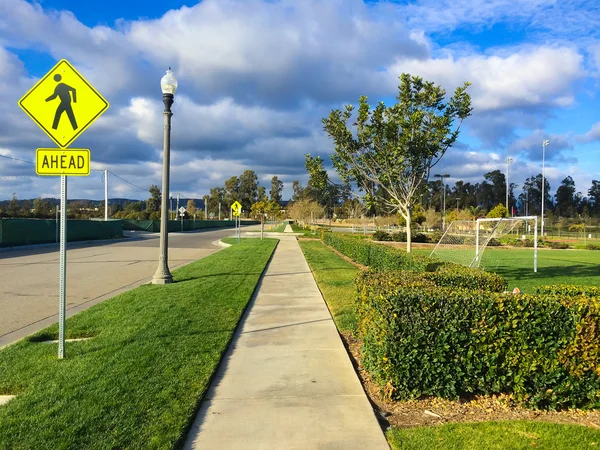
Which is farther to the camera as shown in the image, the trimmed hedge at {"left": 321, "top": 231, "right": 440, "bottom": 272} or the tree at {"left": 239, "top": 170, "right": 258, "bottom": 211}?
the tree at {"left": 239, "top": 170, "right": 258, "bottom": 211}

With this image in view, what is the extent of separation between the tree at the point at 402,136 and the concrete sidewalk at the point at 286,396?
752 cm

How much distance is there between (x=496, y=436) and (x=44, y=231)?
32332mm

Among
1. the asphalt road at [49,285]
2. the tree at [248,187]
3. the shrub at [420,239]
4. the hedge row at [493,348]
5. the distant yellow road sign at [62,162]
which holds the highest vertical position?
the tree at [248,187]

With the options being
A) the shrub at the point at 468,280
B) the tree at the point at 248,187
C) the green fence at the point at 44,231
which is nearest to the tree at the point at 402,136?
the shrub at the point at 468,280

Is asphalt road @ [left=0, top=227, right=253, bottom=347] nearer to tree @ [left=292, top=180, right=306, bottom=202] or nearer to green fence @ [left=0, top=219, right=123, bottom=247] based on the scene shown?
green fence @ [left=0, top=219, right=123, bottom=247]

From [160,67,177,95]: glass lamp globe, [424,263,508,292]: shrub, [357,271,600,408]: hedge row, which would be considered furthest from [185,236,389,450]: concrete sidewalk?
[160,67,177,95]: glass lamp globe

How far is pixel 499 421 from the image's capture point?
13.0 ft

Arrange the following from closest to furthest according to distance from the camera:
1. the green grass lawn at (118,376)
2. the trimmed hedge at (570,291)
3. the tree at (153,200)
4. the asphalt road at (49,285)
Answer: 1. the green grass lawn at (118,376)
2. the trimmed hedge at (570,291)
3. the asphalt road at (49,285)
4. the tree at (153,200)

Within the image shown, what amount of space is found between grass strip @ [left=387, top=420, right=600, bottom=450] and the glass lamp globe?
9755 mm

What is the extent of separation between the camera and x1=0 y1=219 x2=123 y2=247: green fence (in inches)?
1040

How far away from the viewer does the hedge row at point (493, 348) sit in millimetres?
4172

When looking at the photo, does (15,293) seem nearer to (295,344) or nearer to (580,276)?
(295,344)

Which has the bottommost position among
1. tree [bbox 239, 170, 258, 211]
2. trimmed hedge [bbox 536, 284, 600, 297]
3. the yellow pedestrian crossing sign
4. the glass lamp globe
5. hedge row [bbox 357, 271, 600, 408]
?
hedge row [bbox 357, 271, 600, 408]

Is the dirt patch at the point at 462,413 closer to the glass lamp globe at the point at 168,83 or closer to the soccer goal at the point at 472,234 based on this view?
the glass lamp globe at the point at 168,83
